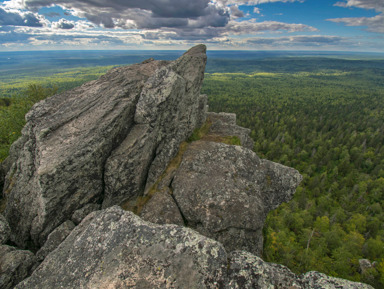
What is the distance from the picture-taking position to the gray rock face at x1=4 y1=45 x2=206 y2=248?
13984 mm

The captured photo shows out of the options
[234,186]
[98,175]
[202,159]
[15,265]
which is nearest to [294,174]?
[234,186]

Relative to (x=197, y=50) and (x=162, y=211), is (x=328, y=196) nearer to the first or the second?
(x=197, y=50)

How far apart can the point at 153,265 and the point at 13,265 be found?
27.8 ft

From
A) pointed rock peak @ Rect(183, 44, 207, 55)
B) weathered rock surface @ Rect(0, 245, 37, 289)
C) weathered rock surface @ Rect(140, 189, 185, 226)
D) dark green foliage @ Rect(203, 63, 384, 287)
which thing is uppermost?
pointed rock peak @ Rect(183, 44, 207, 55)

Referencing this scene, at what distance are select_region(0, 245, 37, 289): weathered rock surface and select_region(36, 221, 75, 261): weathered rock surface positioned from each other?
42 centimetres

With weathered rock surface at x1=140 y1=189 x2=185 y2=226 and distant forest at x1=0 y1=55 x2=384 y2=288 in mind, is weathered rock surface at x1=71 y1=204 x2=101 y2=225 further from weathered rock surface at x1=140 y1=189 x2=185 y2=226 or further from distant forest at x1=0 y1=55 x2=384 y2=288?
distant forest at x1=0 y1=55 x2=384 y2=288

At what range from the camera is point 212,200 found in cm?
1596

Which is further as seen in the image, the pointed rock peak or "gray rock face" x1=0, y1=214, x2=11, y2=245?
the pointed rock peak

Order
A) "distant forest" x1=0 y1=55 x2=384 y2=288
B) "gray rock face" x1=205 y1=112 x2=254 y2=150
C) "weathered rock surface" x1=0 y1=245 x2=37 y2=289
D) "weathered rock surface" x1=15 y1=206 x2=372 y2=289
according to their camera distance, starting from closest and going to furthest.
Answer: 1. "weathered rock surface" x1=15 y1=206 x2=372 y2=289
2. "weathered rock surface" x1=0 y1=245 x2=37 y2=289
3. "gray rock face" x1=205 y1=112 x2=254 y2=150
4. "distant forest" x1=0 y1=55 x2=384 y2=288

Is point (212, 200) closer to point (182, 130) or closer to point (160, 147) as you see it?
point (160, 147)

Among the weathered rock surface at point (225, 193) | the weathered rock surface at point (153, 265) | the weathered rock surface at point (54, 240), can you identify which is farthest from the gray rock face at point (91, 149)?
the weathered rock surface at point (153, 265)

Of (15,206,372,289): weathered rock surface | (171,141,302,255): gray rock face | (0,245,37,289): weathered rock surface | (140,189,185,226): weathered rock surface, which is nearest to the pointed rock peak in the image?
(171,141,302,255): gray rock face

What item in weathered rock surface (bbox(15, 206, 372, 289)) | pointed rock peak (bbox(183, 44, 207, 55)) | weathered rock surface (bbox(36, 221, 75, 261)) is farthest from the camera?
pointed rock peak (bbox(183, 44, 207, 55))

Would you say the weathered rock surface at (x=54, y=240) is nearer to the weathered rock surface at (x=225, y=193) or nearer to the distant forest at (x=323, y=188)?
the weathered rock surface at (x=225, y=193)
